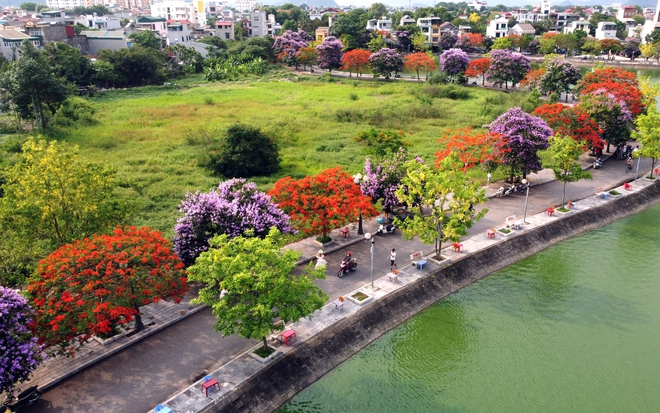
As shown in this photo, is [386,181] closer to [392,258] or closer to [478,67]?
[392,258]

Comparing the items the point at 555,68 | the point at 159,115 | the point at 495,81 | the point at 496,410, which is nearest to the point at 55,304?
the point at 496,410

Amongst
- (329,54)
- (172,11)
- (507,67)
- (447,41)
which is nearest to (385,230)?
(507,67)

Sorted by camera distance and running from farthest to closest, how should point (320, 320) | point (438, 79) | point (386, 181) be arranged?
point (438, 79) < point (386, 181) < point (320, 320)

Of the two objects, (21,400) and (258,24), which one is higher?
(258,24)

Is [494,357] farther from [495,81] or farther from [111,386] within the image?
[495,81]

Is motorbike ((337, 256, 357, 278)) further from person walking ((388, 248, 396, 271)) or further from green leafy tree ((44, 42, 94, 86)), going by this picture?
green leafy tree ((44, 42, 94, 86))

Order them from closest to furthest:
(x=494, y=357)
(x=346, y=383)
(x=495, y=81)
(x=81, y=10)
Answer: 1. (x=346, y=383)
2. (x=494, y=357)
3. (x=495, y=81)
4. (x=81, y=10)

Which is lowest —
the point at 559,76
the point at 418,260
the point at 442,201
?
the point at 418,260

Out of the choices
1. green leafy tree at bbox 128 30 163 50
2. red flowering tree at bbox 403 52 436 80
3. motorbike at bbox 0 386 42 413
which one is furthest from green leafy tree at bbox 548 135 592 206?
green leafy tree at bbox 128 30 163 50

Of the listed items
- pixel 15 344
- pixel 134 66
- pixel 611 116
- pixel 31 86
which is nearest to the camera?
pixel 15 344
